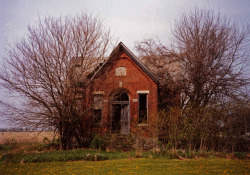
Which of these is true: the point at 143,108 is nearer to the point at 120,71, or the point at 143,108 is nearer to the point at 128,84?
the point at 128,84

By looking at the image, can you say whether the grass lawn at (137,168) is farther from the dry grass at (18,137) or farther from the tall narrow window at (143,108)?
the tall narrow window at (143,108)

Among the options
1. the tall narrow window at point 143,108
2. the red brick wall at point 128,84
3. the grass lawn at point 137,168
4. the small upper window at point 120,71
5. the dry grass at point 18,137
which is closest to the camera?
the grass lawn at point 137,168

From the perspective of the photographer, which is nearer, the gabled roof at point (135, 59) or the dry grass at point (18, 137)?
the dry grass at point (18, 137)

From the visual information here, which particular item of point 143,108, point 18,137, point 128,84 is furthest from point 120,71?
point 18,137

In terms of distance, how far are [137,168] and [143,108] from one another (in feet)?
33.7

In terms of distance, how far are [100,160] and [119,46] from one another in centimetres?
952

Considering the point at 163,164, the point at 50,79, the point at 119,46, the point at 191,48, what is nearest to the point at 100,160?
the point at 163,164

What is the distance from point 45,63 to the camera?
14914 millimetres

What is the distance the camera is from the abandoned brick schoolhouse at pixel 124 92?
59.1 ft

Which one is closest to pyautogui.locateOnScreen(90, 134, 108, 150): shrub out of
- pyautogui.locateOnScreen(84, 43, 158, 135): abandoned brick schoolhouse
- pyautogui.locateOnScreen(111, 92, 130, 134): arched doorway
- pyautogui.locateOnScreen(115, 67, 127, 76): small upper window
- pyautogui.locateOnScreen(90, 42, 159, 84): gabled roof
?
pyautogui.locateOnScreen(84, 43, 158, 135): abandoned brick schoolhouse

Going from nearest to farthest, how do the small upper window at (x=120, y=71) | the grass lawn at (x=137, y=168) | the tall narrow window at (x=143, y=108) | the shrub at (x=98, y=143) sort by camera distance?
1. the grass lawn at (x=137, y=168)
2. the shrub at (x=98, y=143)
3. the tall narrow window at (x=143, y=108)
4. the small upper window at (x=120, y=71)

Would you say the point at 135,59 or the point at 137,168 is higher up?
the point at 135,59

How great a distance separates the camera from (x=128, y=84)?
1902 cm

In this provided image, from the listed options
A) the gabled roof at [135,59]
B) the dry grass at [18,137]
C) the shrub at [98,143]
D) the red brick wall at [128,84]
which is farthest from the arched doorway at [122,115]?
the dry grass at [18,137]
